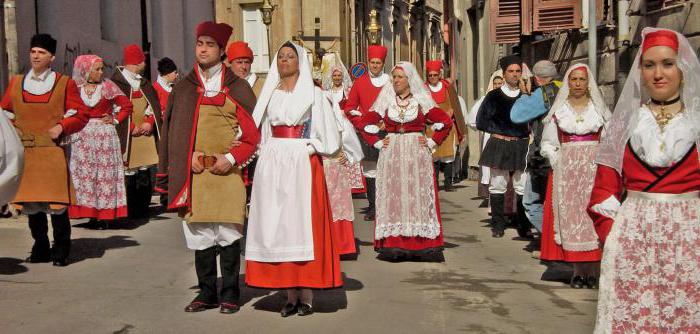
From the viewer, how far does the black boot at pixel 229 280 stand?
23.7 feet

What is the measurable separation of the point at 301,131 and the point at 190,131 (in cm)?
73

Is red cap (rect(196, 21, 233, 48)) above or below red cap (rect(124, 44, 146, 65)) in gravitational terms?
below

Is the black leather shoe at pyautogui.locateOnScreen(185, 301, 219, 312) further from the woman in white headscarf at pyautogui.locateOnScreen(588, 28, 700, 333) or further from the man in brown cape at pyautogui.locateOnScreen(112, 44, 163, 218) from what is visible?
the man in brown cape at pyautogui.locateOnScreen(112, 44, 163, 218)

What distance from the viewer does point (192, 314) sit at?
7.16 m

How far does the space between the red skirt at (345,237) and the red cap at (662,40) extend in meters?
5.52

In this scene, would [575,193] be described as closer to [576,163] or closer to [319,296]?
[576,163]

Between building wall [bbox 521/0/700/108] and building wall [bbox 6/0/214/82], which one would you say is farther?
building wall [bbox 6/0/214/82]

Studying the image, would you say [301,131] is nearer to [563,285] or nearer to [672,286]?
[563,285]

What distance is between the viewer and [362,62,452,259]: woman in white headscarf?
983 centimetres

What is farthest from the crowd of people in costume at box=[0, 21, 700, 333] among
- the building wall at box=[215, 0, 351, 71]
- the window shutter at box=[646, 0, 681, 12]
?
the building wall at box=[215, 0, 351, 71]

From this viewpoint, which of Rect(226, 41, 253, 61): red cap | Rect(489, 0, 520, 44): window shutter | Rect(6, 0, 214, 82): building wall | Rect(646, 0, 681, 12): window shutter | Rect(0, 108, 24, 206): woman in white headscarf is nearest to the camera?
Rect(0, 108, 24, 206): woman in white headscarf

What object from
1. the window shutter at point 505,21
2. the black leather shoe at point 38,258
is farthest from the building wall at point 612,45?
the black leather shoe at point 38,258

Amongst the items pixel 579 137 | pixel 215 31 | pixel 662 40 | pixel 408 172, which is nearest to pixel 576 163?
pixel 579 137

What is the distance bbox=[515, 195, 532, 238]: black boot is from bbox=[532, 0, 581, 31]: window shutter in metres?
5.08
